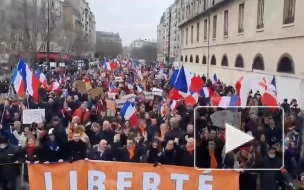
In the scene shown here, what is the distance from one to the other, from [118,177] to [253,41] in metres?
20.0

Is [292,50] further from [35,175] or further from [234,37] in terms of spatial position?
[35,175]

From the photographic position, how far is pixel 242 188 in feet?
24.1

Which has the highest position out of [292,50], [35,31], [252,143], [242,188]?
[35,31]

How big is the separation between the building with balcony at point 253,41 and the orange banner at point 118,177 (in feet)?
40.9

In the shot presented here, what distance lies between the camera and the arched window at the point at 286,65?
63.8 ft

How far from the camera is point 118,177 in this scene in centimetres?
648

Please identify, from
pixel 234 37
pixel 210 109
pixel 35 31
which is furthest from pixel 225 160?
pixel 35 31

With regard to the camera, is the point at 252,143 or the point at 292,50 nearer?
the point at 252,143

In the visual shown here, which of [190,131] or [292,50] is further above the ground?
[292,50]

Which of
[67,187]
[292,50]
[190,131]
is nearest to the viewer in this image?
[67,187]

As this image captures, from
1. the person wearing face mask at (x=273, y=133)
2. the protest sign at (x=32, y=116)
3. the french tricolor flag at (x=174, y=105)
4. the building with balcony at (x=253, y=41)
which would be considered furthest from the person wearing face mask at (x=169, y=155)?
the building with balcony at (x=253, y=41)

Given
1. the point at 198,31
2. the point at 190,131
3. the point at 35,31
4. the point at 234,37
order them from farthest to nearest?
the point at 198,31
the point at 35,31
the point at 234,37
the point at 190,131

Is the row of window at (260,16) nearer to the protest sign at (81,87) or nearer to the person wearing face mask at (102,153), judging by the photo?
the protest sign at (81,87)

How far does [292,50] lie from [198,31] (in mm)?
26163
